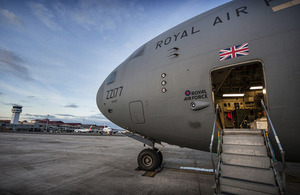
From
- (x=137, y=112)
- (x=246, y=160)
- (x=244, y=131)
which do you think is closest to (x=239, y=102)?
(x=244, y=131)

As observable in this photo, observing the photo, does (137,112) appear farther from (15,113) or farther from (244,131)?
(15,113)

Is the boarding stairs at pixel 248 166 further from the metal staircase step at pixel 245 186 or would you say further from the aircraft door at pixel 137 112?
the aircraft door at pixel 137 112

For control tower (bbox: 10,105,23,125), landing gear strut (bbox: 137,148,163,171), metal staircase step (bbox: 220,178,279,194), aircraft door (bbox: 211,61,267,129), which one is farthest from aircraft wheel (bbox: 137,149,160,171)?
control tower (bbox: 10,105,23,125)

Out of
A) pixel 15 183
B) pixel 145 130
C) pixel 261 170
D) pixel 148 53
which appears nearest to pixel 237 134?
pixel 261 170

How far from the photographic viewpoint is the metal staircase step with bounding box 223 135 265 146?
339 centimetres

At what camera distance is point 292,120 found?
3.17 metres

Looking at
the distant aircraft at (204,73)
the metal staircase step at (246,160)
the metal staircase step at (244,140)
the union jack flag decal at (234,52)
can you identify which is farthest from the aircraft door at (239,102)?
the metal staircase step at (246,160)

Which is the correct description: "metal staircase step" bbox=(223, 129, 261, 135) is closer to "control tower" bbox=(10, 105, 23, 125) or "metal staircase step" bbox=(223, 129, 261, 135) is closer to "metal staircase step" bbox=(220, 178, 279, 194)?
"metal staircase step" bbox=(220, 178, 279, 194)

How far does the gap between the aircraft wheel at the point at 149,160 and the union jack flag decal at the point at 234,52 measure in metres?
4.38

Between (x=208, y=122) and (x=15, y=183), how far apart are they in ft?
20.7

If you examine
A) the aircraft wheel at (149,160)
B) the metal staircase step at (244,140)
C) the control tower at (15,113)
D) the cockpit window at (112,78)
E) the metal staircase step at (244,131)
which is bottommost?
the aircraft wheel at (149,160)

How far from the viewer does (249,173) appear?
9.50 ft

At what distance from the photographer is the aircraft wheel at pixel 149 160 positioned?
6.02 m

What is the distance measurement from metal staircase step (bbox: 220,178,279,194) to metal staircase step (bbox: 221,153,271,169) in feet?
1.37
